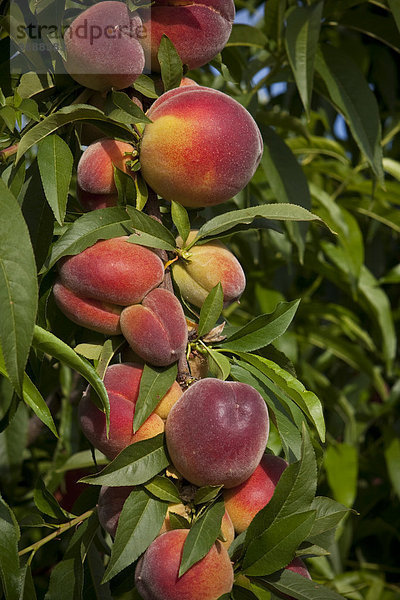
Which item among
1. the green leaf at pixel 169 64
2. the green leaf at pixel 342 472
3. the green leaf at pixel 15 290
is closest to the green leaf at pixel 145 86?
the green leaf at pixel 169 64

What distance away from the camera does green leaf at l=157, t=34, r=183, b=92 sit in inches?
27.2

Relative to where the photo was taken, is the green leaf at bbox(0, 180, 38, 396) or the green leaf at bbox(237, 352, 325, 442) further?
the green leaf at bbox(237, 352, 325, 442)

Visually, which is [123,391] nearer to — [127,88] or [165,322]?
[165,322]

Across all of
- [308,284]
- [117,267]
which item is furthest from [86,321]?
[308,284]

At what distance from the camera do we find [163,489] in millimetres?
626

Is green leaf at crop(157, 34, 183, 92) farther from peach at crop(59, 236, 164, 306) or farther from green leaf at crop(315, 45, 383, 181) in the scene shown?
green leaf at crop(315, 45, 383, 181)

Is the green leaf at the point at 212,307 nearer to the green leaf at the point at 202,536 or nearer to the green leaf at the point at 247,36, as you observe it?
the green leaf at the point at 202,536

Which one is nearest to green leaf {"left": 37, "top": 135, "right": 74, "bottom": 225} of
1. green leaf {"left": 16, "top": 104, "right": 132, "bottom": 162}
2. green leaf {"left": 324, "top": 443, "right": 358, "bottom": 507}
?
green leaf {"left": 16, "top": 104, "right": 132, "bottom": 162}

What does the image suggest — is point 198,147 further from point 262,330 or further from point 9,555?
point 9,555

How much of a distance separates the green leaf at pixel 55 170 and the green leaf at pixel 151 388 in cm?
16

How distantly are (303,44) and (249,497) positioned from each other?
65 centimetres

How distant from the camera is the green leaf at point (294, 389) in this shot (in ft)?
2.17

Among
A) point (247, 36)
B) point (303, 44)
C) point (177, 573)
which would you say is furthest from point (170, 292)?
point (247, 36)

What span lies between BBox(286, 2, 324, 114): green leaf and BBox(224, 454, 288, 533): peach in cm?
51
